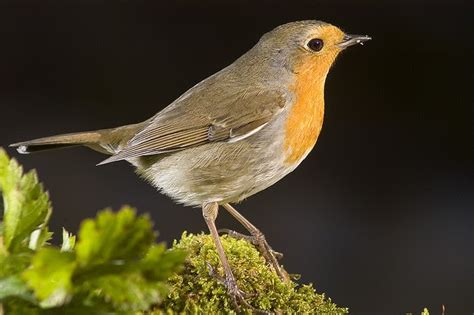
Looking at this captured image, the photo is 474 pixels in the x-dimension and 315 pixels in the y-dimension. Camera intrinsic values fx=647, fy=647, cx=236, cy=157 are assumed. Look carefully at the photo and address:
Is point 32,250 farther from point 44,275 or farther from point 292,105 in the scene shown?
point 292,105

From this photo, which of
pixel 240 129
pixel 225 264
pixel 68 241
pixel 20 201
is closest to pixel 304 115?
pixel 240 129

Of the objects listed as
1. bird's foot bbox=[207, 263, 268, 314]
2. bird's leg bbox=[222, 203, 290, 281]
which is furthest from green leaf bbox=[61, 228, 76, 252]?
bird's leg bbox=[222, 203, 290, 281]

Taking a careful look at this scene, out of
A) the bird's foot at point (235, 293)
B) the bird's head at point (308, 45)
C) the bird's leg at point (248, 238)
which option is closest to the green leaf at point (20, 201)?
the bird's foot at point (235, 293)

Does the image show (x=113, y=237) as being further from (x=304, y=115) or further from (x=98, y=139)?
(x=98, y=139)

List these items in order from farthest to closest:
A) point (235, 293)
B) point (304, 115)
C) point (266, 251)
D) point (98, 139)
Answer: point (98, 139), point (304, 115), point (266, 251), point (235, 293)

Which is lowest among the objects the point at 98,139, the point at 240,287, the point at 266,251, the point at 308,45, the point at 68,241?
the point at 68,241

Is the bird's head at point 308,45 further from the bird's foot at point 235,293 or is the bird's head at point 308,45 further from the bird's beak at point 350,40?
the bird's foot at point 235,293
